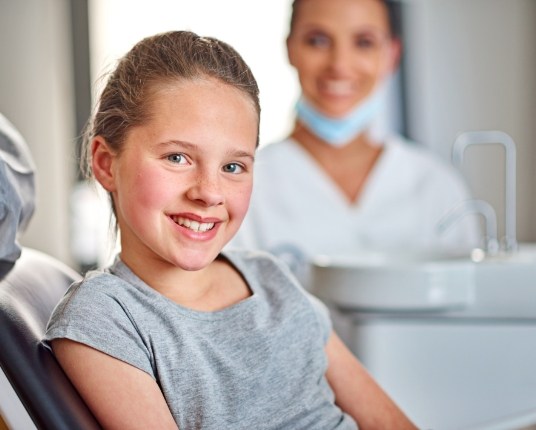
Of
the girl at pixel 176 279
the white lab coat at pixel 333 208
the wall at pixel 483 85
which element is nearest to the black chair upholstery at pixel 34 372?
the girl at pixel 176 279

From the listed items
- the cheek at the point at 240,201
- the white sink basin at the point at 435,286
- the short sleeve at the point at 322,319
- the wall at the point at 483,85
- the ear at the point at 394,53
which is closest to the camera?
the cheek at the point at 240,201

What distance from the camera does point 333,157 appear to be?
2561 mm

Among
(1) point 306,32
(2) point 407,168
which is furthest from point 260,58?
(2) point 407,168

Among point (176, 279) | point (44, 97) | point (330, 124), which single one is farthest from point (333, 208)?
point (176, 279)

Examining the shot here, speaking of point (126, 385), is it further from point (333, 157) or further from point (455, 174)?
point (455, 174)

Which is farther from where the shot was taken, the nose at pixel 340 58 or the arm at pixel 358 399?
the nose at pixel 340 58

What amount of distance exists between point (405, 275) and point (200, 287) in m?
0.88

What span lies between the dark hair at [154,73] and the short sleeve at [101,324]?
6.5 inches

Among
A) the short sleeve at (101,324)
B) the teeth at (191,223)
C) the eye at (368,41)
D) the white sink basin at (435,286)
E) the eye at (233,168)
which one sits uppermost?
the eye at (368,41)

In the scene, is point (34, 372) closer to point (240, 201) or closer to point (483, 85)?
point (240, 201)

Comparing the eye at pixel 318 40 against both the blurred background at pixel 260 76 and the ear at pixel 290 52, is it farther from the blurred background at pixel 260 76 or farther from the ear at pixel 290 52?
the blurred background at pixel 260 76

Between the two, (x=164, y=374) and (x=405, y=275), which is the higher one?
(x=164, y=374)

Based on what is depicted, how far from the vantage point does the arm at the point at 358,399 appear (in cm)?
106

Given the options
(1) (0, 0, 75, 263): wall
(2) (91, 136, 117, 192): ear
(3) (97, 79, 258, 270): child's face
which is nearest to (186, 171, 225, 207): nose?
(3) (97, 79, 258, 270): child's face
